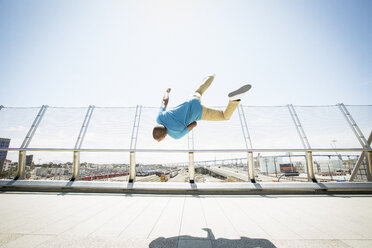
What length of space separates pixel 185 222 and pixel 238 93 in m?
2.23

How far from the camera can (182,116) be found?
113 inches

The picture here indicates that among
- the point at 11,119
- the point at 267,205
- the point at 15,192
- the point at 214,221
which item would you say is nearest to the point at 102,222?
the point at 214,221

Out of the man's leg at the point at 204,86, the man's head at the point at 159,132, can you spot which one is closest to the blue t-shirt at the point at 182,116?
the man's head at the point at 159,132

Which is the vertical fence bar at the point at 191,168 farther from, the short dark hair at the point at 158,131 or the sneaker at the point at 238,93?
the sneaker at the point at 238,93

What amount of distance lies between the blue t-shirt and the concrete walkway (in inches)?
59.3

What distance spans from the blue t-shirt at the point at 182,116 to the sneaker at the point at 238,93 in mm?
594

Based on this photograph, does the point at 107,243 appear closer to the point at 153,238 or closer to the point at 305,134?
the point at 153,238

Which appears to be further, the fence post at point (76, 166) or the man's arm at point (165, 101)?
the fence post at point (76, 166)

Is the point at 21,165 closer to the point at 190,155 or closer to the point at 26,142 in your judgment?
the point at 26,142

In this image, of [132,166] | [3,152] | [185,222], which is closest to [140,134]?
[132,166]

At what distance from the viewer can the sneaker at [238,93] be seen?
261 centimetres

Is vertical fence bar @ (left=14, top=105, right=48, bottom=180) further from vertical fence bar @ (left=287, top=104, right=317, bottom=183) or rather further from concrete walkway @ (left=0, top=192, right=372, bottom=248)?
vertical fence bar @ (left=287, top=104, right=317, bottom=183)

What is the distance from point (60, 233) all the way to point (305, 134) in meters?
6.29

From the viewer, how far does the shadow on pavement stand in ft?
5.15
